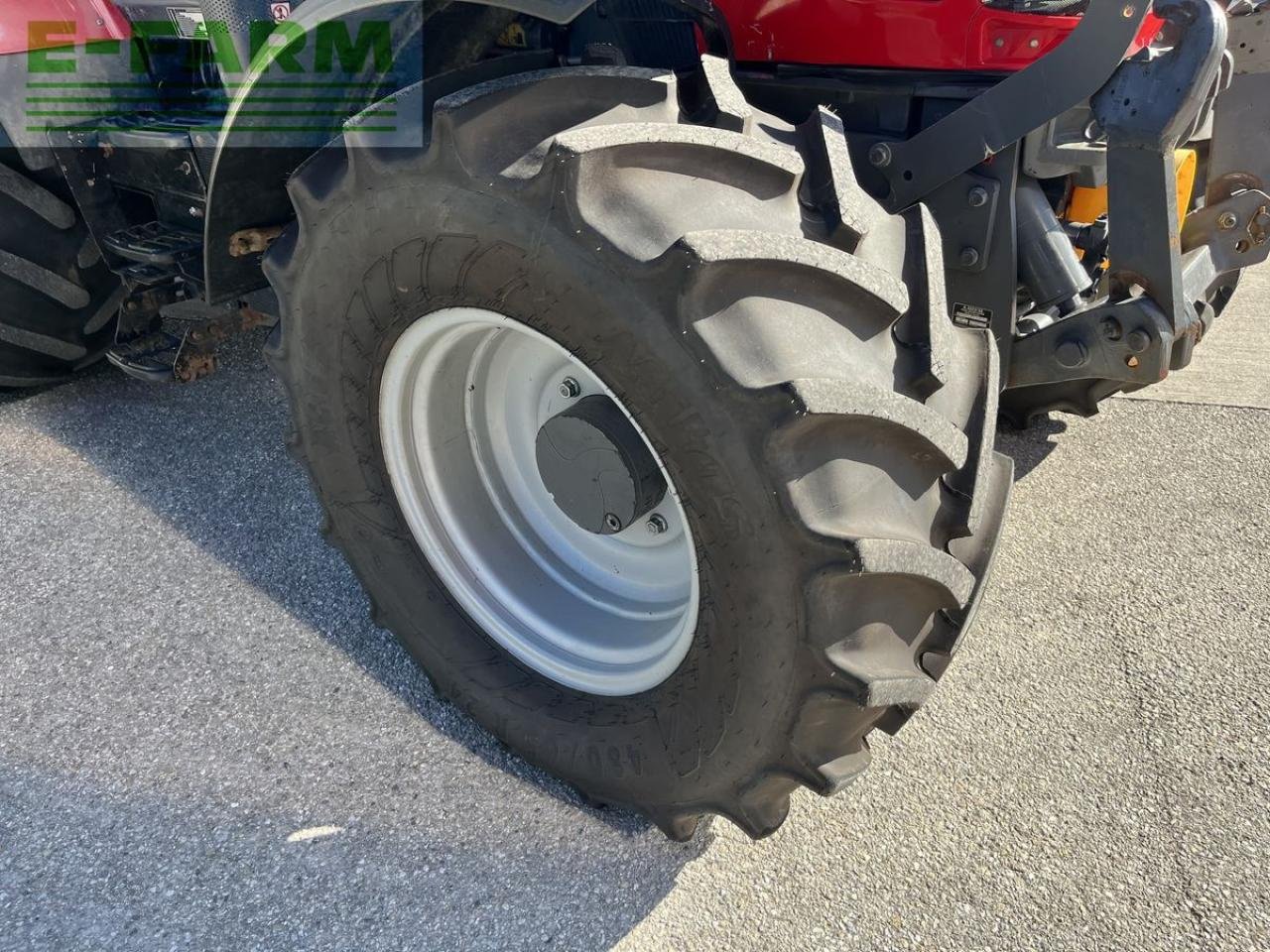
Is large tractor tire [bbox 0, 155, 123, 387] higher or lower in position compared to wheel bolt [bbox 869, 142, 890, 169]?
lower

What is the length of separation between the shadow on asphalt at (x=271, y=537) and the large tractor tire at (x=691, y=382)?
98mm

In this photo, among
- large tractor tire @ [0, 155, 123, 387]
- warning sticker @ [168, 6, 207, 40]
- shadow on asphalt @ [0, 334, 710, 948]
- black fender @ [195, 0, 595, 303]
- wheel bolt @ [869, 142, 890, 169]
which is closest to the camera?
black fender @ [195, 0, 595, 303]

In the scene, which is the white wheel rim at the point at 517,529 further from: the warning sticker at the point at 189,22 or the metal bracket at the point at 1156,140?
the warning sticker at the point at 189,22

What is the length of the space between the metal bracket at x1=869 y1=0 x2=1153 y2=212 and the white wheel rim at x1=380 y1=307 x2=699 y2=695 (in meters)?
0.70

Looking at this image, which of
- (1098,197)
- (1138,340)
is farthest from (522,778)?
(1098,197)

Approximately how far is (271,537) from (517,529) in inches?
32.1

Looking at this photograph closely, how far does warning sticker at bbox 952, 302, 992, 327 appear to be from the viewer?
188 cm

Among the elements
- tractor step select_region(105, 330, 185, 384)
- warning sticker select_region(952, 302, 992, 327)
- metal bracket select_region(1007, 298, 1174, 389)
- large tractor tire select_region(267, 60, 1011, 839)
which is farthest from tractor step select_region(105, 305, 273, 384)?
metal bracket select_region(1007, 298, 1174, 389)

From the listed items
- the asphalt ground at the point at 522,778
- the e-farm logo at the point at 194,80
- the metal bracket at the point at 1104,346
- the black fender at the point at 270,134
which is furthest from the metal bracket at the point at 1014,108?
the asphalt ground at the point at 522,778

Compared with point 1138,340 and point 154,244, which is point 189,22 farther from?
point 1138,340

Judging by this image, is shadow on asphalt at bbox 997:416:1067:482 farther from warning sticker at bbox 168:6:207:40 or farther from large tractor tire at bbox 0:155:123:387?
large tractor tire at bbox 0:155:123:387

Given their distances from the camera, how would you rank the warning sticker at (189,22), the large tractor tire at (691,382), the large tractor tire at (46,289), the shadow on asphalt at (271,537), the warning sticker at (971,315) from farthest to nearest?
the large tractor tire at (46,289) → the warning sticker at (189,22) → the warning sticker at (971,315) → the shadow on asphalt at (271,537) → the large tractor tire at (691,382)

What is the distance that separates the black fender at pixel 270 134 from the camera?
1.47 meters

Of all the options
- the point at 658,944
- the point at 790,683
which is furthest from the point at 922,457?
the point at 658,944
